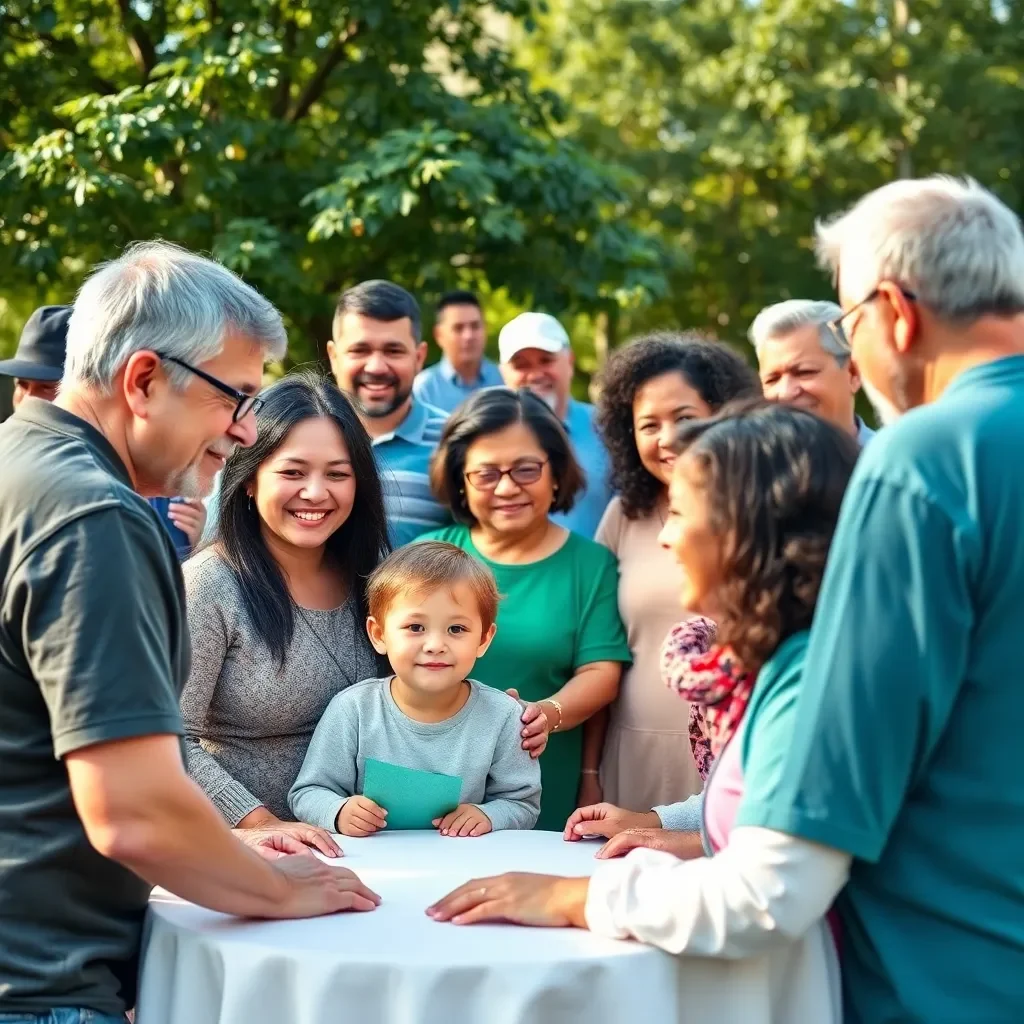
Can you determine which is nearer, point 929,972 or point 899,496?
point 899,496

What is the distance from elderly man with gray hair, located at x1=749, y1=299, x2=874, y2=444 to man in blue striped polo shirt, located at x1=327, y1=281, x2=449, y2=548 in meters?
1.32

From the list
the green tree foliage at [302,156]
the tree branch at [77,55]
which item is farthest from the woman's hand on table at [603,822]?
the tree branch at [77,55]

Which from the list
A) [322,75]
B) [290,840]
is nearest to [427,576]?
[290,840]

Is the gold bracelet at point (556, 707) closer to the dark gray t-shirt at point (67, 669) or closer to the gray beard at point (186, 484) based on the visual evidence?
the gray beard at point (186, 484)

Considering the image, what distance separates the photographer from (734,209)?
19188mm

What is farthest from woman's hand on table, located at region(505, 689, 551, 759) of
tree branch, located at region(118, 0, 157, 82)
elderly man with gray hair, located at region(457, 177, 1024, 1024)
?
tree branch, located at region(118, 0, 157, 82)

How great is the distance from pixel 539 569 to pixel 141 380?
2.01 metres

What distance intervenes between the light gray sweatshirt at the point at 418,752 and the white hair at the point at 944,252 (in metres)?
1.56

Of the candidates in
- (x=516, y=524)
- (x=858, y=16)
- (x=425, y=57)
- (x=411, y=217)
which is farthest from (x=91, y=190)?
(x=858, y=16)

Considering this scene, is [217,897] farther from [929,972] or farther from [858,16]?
[858,16]

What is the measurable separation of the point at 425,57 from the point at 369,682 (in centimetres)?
866

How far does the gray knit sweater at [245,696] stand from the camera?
328 cm

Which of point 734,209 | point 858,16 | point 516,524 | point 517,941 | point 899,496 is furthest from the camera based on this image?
point 734,209

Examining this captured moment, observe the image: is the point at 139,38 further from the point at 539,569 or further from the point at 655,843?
the point at 655,843
